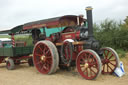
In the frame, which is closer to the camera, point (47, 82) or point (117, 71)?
point (47, 82)

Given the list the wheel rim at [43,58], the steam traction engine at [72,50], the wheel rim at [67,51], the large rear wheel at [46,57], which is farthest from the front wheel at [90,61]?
the wheel rim at [43,58]

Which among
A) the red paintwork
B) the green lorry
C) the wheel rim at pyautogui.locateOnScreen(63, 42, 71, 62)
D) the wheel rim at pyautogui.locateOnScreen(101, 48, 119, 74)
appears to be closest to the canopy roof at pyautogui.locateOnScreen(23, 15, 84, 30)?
the red paintwork

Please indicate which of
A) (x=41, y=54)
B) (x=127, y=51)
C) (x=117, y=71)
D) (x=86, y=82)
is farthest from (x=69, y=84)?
(x=127, y=51)

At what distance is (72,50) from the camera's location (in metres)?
5.14

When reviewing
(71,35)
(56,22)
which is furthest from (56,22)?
(71,35)

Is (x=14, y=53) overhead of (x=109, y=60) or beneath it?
overhead

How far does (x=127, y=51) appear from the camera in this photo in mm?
9594

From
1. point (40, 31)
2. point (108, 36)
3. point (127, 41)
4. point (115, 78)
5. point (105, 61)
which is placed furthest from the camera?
point (108, 36)

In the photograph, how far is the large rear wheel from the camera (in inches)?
210

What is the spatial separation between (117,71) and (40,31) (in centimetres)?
385

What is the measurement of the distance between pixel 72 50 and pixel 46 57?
1.11 meters

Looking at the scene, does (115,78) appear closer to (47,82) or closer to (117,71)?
(117,71)

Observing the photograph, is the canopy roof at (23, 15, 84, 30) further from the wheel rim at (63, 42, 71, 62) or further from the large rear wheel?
the wheel rim at (63, 42, 71, 62)

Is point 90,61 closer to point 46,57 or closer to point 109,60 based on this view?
point 109,60
